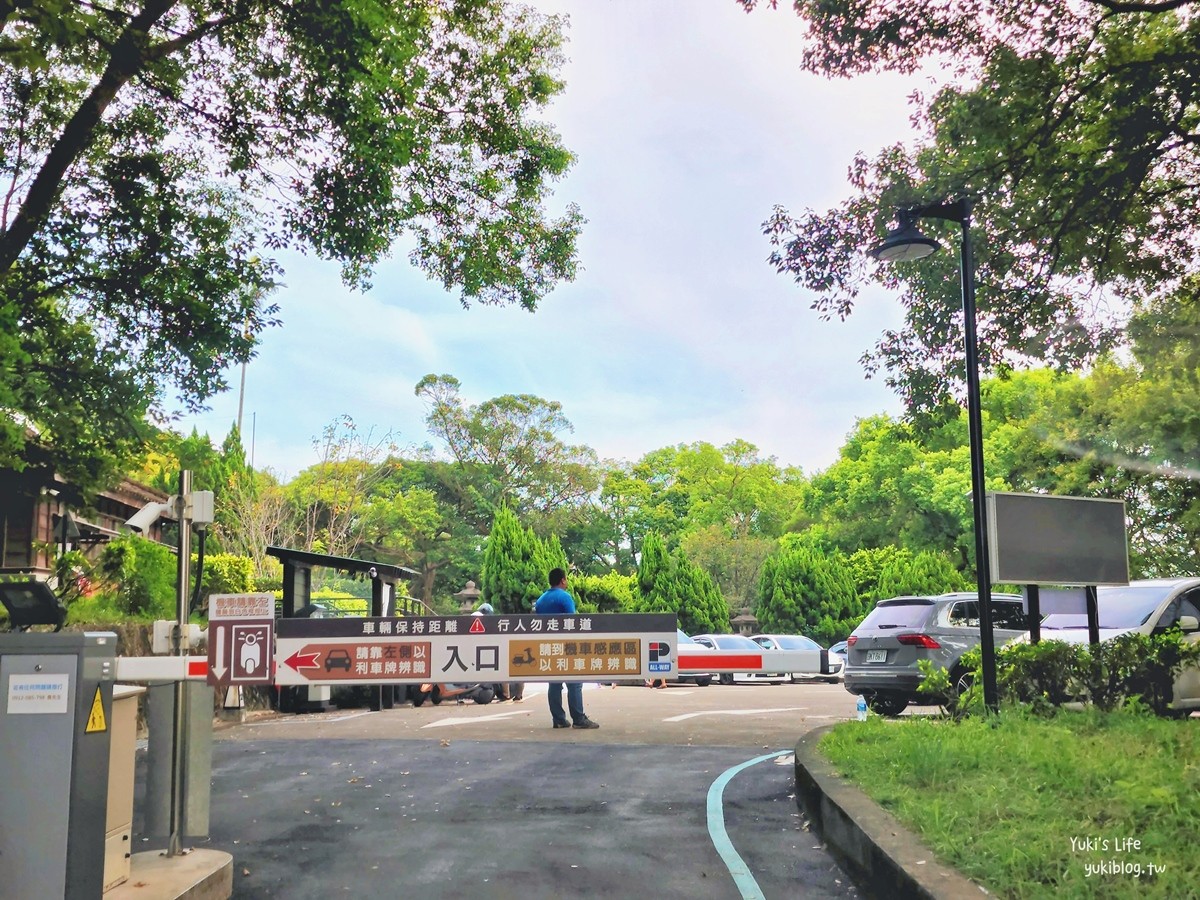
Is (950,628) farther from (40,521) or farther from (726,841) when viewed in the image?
(40,521)

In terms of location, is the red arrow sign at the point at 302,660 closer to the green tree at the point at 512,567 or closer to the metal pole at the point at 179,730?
the metal pole at the point at 179,730

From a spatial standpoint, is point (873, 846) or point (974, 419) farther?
point (974, 419)

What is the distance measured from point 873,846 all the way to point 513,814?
2920mm

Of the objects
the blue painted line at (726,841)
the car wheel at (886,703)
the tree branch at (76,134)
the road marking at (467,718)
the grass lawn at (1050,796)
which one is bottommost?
the road marking at (467,718)

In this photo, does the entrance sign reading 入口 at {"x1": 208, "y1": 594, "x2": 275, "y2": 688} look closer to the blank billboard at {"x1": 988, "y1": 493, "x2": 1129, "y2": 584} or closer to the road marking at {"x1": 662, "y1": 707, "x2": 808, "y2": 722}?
the blank billboard at {"x1": 988, "y1": 493, "x2": 1129, "y2": 584}

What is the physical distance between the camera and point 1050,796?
593cm

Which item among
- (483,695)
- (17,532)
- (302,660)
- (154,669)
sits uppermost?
(17,532)

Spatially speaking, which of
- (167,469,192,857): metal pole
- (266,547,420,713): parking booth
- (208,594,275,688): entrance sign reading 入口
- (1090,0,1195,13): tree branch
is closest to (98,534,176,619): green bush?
(266,547,420,713): parking booth

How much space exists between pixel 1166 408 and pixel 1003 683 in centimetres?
2145

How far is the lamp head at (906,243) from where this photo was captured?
9.33m

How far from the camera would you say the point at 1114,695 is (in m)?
9.55

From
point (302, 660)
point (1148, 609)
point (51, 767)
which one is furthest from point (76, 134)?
point (1148, 609)

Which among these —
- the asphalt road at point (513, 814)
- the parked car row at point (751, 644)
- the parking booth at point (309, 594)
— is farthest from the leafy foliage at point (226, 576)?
the parked car row at point (751, 644)

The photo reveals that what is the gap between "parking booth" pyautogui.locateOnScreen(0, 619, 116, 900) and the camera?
431cm
